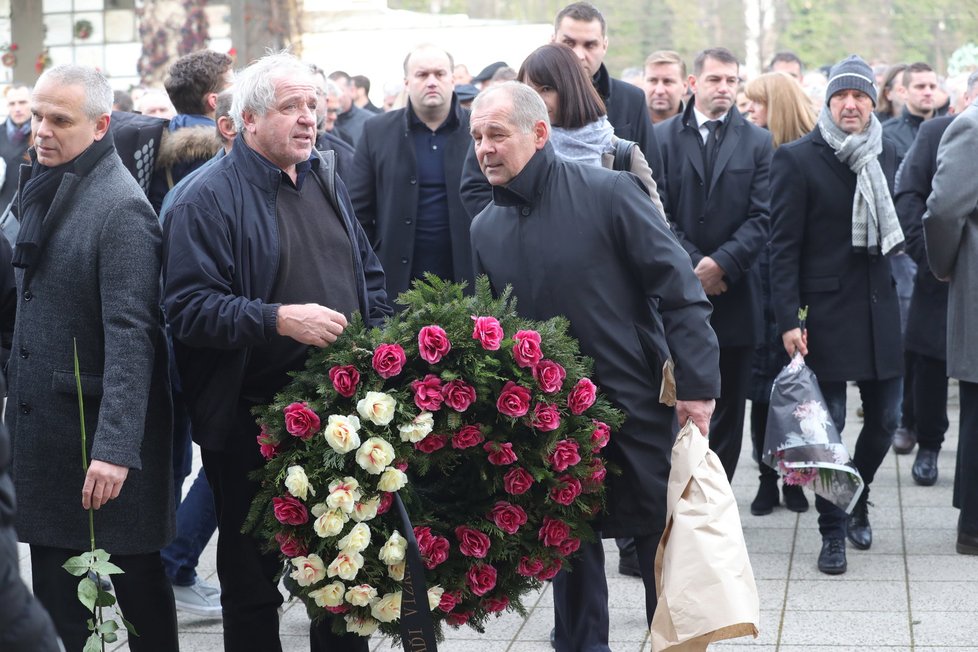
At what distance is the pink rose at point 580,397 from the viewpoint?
391 cm

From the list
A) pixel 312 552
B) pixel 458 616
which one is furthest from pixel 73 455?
pixel 458 616

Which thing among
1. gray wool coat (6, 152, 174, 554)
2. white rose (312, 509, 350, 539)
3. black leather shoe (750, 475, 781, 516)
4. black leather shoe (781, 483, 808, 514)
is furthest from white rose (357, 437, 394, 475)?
black leather shoe (781, 483, 808, 514)

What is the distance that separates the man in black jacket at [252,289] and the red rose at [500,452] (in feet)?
1.84

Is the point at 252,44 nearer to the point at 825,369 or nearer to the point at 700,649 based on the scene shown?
the point at 825,369

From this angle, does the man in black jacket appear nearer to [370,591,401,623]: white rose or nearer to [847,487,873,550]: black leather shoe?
[370,591,401,623]: white rose

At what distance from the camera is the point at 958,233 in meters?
6.06

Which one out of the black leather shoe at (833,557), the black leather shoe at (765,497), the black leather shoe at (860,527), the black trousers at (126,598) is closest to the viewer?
the black trousers at (126,598)

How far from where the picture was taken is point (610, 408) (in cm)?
412

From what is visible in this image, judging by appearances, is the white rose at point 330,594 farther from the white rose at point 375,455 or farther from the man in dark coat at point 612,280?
the man in dark coat at point 612,280

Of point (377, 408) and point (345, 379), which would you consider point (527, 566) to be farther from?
point (345, 379)

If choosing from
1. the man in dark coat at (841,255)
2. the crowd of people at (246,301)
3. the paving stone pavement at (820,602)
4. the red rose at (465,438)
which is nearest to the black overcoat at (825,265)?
the man in dark coat at (841,255)

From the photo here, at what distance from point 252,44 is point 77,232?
48.3 feet

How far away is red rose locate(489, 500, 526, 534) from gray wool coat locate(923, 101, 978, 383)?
3.06 m

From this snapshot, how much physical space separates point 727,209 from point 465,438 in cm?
302
